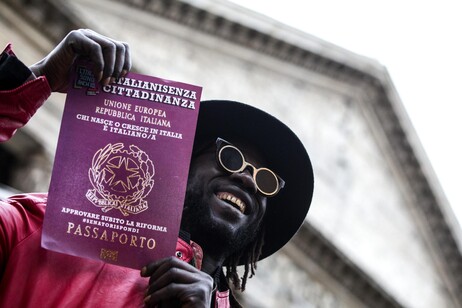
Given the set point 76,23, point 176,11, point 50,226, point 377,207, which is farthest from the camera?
point 377,207

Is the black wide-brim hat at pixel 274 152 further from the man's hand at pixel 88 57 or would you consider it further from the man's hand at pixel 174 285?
the man's hand at pixel 174 285

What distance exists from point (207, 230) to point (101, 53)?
858 mm

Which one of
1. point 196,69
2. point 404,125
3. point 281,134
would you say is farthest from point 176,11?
point 281,134

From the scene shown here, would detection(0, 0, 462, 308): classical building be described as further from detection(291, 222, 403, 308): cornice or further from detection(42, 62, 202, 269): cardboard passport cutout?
detection(42, 62, 202, 269): cardboard passport cutout

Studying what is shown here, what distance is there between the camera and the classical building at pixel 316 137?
1271 centimetres

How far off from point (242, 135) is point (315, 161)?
1683 cm

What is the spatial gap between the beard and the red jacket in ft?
1.66

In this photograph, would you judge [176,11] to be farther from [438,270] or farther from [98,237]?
[98,237]

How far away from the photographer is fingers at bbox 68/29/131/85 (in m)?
3.00

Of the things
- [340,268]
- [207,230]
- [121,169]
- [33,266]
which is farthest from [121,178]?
[340,268]

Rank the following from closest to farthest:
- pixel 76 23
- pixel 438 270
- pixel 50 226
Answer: pixel 50 226
pixel 76 23
pixel 438 270

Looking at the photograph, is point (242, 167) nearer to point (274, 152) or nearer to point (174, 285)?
point (274, 152)

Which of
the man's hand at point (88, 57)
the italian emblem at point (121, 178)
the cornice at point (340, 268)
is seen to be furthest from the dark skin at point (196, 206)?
the cornice at point (340, 268)

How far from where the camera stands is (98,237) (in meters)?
2.89
